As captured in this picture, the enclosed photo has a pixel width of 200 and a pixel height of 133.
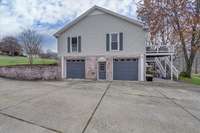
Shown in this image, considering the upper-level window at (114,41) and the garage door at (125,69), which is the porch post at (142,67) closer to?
the garage door at (125,69)

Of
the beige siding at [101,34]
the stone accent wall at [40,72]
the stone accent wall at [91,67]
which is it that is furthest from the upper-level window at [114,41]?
the stone accent wall at [40,72]

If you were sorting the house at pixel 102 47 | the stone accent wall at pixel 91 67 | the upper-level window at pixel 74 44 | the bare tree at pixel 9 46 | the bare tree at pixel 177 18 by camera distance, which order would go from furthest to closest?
the bare tree at pixel 9 46
the bare tree at pixel 177 18
the upper-level window at pixel 74 44
the stone accent wall at pixel 91 67
the house at pixel 102 47

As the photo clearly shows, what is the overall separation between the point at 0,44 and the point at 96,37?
162ft

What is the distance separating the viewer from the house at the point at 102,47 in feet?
49.5

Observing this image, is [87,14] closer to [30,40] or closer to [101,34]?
[101,34]

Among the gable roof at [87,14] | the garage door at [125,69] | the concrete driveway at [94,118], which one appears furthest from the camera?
the garage door at [125,69]

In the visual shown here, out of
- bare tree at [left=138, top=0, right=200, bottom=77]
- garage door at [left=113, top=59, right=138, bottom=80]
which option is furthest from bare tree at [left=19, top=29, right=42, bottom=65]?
bare tree at [left=138, top=0, right=200, bottom=77]

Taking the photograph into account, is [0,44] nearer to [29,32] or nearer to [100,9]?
[29,32]

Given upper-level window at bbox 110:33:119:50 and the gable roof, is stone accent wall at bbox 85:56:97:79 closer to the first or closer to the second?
upper-level window at bbox 110:33:119:50

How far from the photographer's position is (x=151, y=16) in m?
19.4

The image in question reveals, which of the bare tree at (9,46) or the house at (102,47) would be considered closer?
the house at (102,47)

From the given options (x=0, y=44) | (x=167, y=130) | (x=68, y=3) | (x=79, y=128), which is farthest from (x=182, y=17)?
(x=0, y=44)

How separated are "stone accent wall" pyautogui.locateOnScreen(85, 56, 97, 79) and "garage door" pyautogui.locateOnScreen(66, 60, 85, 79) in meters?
0.52

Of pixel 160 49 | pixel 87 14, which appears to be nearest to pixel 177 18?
pixel 160 49
